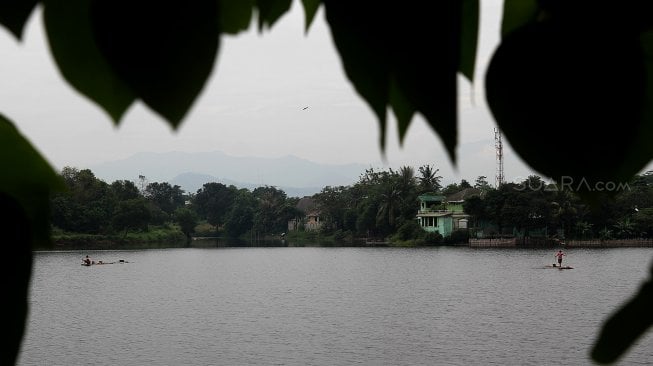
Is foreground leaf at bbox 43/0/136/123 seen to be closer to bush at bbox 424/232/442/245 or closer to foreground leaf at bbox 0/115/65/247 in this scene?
foreground leaf at bbox 0/115/65/247

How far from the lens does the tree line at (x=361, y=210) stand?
31800mm

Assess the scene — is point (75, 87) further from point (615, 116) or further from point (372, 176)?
point (372, 176)

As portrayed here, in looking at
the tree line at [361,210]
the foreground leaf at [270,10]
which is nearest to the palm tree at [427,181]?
the tree line at [361,210]

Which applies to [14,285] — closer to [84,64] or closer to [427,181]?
[84,64]

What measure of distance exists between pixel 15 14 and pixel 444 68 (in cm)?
15

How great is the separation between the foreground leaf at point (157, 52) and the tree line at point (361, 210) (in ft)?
76.9

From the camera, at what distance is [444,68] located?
0.71 ft

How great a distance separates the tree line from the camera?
31.8m

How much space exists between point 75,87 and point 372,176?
4746 cm

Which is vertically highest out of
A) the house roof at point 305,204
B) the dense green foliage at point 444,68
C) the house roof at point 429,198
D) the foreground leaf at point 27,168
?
the house roof at point 305,204

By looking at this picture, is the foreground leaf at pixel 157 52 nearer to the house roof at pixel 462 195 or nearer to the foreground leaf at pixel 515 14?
the foreground leaf at pixel 515 14

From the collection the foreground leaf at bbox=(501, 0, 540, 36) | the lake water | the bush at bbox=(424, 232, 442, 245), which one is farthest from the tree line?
the foreground leaf at bbox=(501, 0, 540, 36)

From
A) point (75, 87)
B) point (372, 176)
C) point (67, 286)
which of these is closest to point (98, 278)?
point (67, 286)

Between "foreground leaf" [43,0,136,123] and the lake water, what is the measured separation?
5394mm
